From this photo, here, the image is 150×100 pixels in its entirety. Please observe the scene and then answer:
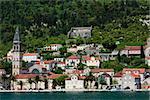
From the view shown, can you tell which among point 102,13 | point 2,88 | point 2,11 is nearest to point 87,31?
point 102,13

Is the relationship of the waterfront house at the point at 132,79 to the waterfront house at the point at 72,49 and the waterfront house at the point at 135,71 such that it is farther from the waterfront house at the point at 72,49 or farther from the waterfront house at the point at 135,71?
the waterfront house at the point at 72,49

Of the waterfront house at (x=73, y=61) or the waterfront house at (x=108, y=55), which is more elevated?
the waterfront house at (x=108, y=55)

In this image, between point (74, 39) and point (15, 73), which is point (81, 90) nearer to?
point (15, 73)

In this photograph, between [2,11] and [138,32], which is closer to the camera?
[138,32]

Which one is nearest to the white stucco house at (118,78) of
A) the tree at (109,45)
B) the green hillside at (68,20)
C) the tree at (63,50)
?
the tree at (109,45)

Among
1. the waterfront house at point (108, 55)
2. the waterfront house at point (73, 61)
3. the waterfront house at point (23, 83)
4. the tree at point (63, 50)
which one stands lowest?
the waterfront house at point (23, 83)

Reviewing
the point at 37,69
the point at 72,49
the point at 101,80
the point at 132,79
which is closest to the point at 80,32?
the point at 72,49

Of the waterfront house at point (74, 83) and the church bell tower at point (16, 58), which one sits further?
the church bell tower at point (16, 58)
